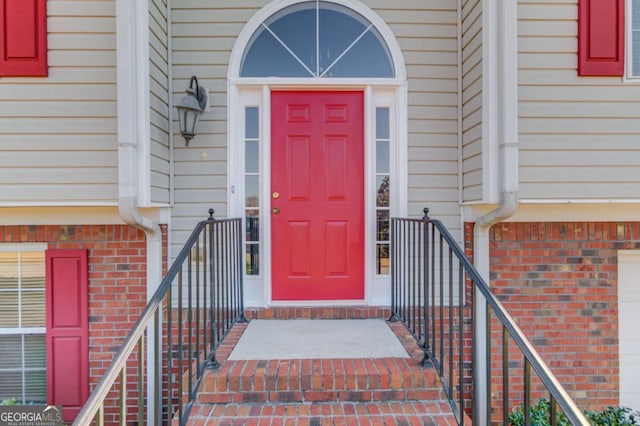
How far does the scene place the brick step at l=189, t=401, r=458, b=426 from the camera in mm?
1996

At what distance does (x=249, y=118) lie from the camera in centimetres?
324

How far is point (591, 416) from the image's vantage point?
2.91 metres

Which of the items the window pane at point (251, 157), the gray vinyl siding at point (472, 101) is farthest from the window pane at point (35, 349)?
the gray vinyl siding at point (472, 101)

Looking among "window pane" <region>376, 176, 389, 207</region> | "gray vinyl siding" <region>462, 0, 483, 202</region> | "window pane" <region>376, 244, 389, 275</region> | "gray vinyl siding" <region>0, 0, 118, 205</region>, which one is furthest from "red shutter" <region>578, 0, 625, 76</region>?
"gray vinyl siding" <region>0, 0, 118, 205</region>

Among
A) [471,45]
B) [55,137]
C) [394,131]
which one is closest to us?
[55,137]

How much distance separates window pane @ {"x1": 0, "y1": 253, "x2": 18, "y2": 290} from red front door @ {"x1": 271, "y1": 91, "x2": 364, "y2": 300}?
197 centimetres

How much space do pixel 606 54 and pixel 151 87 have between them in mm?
3177

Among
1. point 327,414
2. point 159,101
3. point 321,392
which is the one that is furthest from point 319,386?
point 159,101

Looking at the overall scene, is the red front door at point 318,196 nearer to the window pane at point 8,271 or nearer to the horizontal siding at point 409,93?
the horizontal siding at point 409,93

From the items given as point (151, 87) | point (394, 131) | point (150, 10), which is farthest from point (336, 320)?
point (150, 10)

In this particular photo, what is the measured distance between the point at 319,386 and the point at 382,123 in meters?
2.10

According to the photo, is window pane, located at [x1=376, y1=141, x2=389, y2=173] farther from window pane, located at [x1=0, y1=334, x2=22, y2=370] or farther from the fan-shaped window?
window pane, located at [x1=0, y1=334, x2=22, y2=370]

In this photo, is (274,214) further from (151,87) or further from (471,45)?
(471,45)

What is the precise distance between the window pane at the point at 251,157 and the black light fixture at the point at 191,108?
0.44 metres
